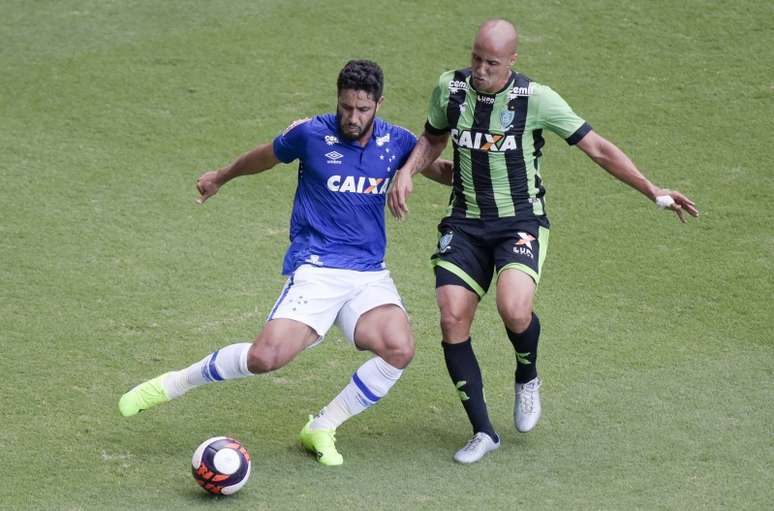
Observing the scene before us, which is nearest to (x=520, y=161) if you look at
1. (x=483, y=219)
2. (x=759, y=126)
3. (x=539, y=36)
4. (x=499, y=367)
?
(x=483, y=219)

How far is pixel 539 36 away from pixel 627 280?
14.4 feet

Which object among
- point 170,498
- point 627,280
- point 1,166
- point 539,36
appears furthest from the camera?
point 539,36

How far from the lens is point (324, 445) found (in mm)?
6285

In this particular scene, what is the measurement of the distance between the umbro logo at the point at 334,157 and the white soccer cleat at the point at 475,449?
5.52ft

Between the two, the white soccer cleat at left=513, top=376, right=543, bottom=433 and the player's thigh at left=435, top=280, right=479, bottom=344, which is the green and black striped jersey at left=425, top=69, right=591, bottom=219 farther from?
the white soccer cleat at left=513, top=376, right=543, bottom=433

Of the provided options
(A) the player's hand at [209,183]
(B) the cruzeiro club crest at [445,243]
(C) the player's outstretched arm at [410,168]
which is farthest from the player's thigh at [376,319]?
(A) the player's hand at [209,183]

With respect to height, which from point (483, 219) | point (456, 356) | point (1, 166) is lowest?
point (1, 166)

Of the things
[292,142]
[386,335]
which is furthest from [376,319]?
[292,142]

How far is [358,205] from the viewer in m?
6.48

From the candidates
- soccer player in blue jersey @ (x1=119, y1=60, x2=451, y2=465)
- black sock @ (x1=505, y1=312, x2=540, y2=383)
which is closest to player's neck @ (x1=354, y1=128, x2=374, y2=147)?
soccer player in blue jersey @ (x1=119, y1=60, x2=451, y2=465)

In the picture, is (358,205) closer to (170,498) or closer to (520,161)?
(520,161)

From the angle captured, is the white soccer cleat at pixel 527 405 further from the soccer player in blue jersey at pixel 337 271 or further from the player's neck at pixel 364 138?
the player's neck at pixel 364 138

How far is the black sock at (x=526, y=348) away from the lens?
639cm

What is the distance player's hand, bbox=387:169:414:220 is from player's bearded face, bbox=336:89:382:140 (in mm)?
342
